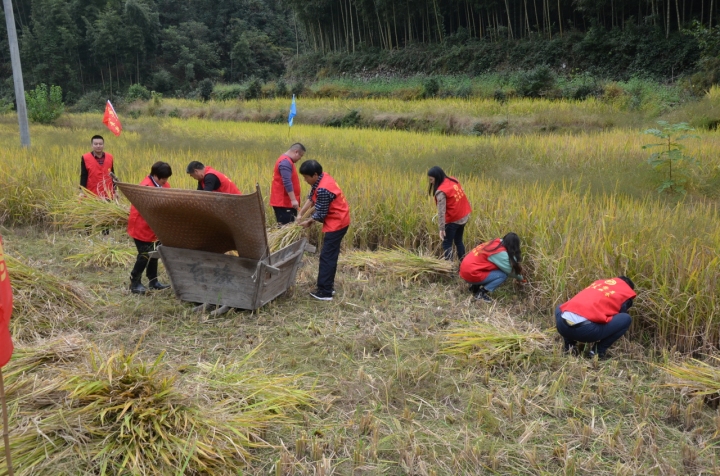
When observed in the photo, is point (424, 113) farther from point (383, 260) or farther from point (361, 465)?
point (361, 465)

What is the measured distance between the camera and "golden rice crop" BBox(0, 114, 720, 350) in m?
3.66

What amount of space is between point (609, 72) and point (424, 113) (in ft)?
A: 31.6

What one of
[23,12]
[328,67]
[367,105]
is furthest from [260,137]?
[23,12]

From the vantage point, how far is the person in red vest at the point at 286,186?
213 inches

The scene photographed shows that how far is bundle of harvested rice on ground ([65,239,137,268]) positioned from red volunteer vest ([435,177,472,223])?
3112 mm

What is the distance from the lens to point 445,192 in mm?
4781

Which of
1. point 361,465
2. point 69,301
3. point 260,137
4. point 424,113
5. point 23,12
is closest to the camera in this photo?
point 361,465

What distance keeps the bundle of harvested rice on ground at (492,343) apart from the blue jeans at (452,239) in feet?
4.95

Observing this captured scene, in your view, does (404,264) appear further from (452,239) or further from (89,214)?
(89,214)

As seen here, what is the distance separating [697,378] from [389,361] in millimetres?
1711

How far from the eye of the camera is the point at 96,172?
646 cm

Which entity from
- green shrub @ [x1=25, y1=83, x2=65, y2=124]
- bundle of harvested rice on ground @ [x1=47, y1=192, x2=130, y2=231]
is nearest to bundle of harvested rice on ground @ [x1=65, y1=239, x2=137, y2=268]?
bundle of harvested rice on ground @ [x1=47, y1=192, x2=130, y2=231]

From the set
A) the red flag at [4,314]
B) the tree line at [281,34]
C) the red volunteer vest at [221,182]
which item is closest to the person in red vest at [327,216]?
the red volunteer vest at [221,182]

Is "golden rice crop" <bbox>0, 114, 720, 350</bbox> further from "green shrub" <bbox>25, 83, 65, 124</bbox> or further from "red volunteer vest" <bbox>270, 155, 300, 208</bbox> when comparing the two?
"green shrub" <bbox>25, 83, 65, 124</bbox>
